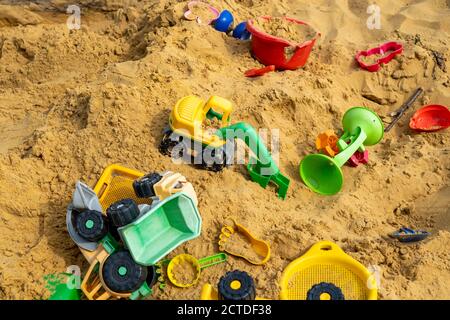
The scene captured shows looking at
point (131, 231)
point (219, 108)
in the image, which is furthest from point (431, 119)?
point (131, 231)

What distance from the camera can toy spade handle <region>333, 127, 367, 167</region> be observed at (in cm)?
259

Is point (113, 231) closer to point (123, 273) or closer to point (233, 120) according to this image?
point (123, 273)

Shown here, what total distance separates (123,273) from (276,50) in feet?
5.75

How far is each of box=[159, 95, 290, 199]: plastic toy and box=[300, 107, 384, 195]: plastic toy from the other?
192 millimetres

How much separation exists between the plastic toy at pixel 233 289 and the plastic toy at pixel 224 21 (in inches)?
80.6

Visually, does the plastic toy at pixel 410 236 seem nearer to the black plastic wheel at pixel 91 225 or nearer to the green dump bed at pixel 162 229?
the green dump bed at pixel 162 229

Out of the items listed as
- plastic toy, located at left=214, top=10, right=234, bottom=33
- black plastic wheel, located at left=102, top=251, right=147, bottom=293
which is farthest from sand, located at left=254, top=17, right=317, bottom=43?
black plastic wheel, located at left=102, top=251, right=147, bottom=293

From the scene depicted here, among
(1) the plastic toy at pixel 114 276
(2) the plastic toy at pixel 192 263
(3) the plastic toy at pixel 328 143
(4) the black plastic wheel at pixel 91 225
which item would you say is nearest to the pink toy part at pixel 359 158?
(3) the plastic toy at pixel 328 143

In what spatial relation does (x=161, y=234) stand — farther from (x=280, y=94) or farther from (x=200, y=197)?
(x=280, y=94)

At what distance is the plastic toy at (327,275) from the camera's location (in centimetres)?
195

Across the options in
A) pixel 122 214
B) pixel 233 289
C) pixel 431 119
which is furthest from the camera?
pixel 431 119

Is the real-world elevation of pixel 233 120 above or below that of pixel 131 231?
below

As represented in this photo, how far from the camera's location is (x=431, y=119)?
3094mm
